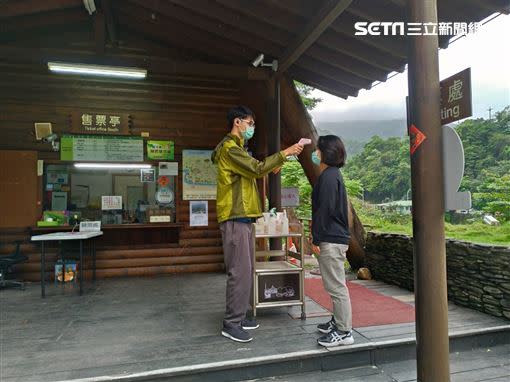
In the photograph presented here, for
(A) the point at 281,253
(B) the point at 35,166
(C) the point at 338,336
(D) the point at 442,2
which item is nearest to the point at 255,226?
(A) the point at 281,253

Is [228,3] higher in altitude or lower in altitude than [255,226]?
higher

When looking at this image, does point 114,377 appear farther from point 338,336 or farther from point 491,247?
point 491,247

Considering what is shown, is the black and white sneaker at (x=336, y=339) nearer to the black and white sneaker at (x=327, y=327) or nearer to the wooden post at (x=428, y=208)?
the black and white sneaker at (x=327, y=327)

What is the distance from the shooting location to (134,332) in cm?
320

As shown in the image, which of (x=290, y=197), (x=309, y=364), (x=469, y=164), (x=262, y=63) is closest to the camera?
(x=309, y=364)

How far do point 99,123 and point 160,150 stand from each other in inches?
43.4

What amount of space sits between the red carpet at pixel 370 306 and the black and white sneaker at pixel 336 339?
0.50 m

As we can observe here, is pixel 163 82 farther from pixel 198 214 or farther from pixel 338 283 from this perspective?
pixel 338 283

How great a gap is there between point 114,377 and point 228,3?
13.2ft

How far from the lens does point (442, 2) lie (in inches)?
142

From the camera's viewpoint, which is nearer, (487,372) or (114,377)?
(114,377)

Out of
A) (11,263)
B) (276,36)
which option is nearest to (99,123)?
(11,263)

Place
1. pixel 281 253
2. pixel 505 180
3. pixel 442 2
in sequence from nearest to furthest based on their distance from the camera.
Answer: pixel 442 2
pixel 281 253
pixel 505 180

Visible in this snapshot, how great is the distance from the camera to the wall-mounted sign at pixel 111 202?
5871 millimetres
